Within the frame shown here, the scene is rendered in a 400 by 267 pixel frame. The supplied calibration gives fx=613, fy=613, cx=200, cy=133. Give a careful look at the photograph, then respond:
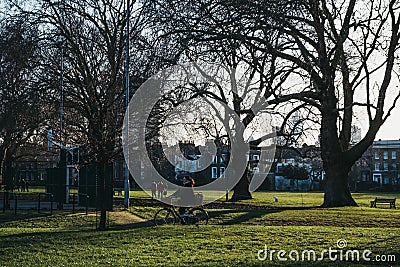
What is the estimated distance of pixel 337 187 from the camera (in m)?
31.4

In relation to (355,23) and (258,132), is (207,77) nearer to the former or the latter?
(355,23)

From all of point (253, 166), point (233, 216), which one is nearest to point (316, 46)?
point (233, 216)

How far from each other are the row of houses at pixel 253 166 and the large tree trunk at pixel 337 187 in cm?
639

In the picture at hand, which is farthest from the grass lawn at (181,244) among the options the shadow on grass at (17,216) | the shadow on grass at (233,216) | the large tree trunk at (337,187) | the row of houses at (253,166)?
the row of houses at (253,166)

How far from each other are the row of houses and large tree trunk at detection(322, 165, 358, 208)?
6395mm

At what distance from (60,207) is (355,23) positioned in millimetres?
16309

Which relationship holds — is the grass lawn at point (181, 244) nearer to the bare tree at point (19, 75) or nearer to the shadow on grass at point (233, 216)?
the shadow on grass at point (233, 216)

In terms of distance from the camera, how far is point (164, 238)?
623 inches

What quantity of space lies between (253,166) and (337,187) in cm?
2675

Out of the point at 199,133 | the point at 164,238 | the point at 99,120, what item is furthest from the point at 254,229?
the point at 199,133

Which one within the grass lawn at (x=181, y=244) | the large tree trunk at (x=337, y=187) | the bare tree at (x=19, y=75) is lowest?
the grass lawn at (x=181, y=244)

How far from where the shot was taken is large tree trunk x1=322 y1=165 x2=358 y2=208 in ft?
102

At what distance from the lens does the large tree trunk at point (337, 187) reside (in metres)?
31.1

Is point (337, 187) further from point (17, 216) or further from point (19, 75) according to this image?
point (19, 75)
